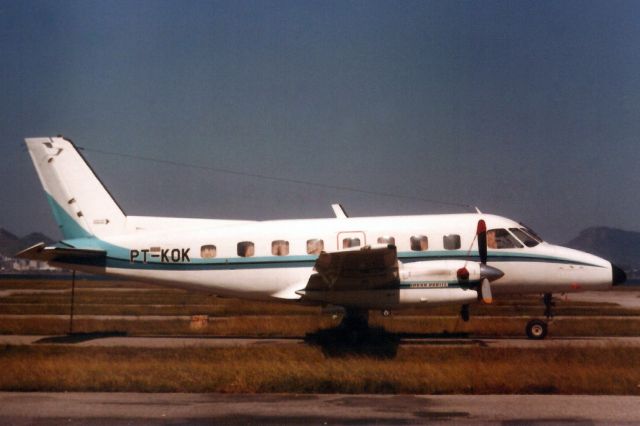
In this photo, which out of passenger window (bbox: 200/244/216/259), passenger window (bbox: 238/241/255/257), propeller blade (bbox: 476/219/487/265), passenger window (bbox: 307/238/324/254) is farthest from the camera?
passenger window (bbox: 200/244/216/259)

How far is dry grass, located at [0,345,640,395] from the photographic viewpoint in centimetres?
1123

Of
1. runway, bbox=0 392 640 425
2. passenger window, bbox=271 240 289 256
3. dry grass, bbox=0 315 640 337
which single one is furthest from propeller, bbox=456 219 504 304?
runway, bbox=0 392 640 425

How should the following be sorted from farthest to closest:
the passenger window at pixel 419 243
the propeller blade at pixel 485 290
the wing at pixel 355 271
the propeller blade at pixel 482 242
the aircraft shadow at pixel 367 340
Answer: the passenger window at pixel 419 243
the propeller blade at pixel 482 242
the propeller blade at pixel 485 290
the aircraft shadow at pixel 367 340
the wing at pixel 355 271

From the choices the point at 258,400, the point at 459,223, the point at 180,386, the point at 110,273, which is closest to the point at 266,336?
the point at 110,273

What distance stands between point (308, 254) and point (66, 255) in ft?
22.1

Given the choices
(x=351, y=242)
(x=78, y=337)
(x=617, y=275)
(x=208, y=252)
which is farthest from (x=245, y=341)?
(x=617, y=275)

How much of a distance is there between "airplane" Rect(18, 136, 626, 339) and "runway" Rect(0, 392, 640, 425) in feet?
21.4

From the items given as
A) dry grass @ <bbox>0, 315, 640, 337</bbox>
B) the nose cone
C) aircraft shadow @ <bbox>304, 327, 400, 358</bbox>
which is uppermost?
the nose cone

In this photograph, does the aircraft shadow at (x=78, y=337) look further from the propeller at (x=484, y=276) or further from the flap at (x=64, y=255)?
the propeller at (x=484, y=276)

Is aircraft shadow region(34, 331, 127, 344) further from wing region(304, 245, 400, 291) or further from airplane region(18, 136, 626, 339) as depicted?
wing region(304, 245, 400, 291)

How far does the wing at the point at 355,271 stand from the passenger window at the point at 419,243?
140 cm

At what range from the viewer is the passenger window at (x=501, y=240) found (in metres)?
17.9

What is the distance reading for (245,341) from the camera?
18609 mm

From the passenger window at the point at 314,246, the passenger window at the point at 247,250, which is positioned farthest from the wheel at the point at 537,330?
the passenger window at the point at 247,250
